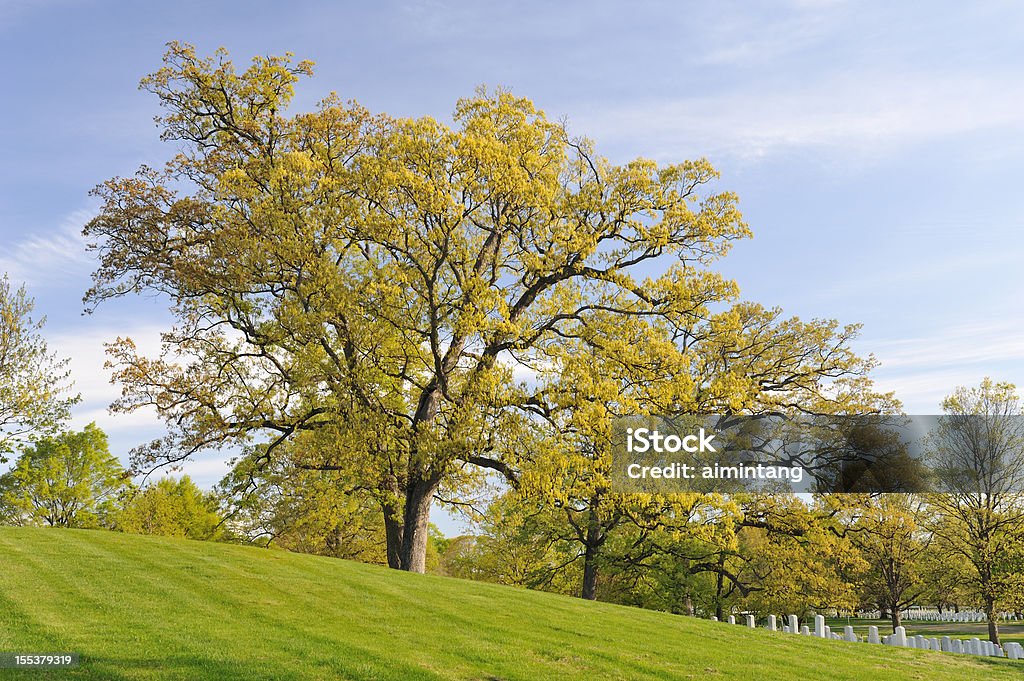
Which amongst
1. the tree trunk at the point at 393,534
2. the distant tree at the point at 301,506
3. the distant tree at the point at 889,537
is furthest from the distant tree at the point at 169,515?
the distant tree at the point at 889,537

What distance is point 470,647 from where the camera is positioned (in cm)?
1221

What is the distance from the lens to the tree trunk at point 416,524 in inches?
893

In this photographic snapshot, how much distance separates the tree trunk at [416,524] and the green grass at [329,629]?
4.47 metres

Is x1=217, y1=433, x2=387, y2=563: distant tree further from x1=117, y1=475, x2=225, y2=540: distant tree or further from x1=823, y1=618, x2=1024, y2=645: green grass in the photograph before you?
x1=823, y1=618, x2=1024, y2=645: green grass

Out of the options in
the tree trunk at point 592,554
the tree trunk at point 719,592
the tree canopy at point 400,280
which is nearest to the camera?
the tree canopy at point 400,280

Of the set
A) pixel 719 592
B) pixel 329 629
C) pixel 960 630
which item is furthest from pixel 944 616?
pixel 329 629

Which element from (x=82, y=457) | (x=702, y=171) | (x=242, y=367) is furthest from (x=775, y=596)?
(x=82, y=457)

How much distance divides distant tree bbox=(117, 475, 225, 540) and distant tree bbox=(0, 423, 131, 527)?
154 centimetres

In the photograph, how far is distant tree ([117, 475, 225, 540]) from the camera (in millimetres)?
44469

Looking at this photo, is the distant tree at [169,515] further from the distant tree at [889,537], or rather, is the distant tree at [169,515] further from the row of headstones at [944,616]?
the row of headstones at [944,616]

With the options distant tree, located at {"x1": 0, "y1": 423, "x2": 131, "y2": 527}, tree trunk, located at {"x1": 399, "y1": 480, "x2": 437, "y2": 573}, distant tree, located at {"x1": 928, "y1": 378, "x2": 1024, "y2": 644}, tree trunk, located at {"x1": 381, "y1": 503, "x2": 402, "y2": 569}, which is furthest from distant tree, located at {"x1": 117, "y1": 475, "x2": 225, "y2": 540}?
distant tree, located at {"x1": 928, "y1": 378, "x2": 1024, "y2": 644}

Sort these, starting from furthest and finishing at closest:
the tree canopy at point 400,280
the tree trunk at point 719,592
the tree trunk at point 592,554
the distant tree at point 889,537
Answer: the tree trunk at point 719,592
the tree trunk at point 592,554
the distant tree at point 889,537
the tree canopy at point 400,280

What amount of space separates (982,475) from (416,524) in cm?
2641

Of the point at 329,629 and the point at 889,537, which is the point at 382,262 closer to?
the point at 329,629
